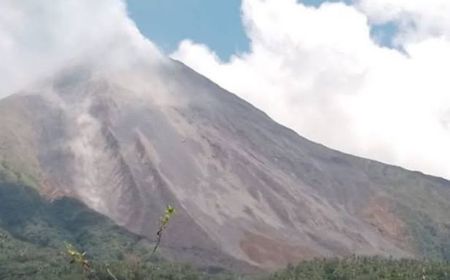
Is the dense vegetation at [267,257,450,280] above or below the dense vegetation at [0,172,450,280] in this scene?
above

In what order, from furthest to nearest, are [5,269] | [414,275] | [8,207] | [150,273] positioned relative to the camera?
[8,207] → [5,269] → [150,273] → [414,275]

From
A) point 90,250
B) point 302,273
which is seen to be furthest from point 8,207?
point 302,273

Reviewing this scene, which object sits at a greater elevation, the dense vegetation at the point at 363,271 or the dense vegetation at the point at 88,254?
the dense vegetation at the point at 363,271

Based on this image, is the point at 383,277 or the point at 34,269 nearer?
the point at 383,277

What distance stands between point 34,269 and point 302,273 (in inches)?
1575

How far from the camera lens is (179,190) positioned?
197 meters

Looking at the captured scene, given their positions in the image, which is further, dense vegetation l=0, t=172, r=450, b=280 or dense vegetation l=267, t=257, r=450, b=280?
dense vegetation l=0, t=172, r=450, b=280

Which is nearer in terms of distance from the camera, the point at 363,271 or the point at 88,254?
the point at 363,271

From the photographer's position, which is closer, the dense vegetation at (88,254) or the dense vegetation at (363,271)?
the dense vegetation at (363,271)

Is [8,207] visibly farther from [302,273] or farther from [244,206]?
[302,273]

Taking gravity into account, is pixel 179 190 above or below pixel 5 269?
above

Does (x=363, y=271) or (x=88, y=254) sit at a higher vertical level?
(x=363, y=271)

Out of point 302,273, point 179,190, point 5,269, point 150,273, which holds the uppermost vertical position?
point 179,190

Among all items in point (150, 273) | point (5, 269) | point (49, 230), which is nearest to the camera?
point (150, 273)
